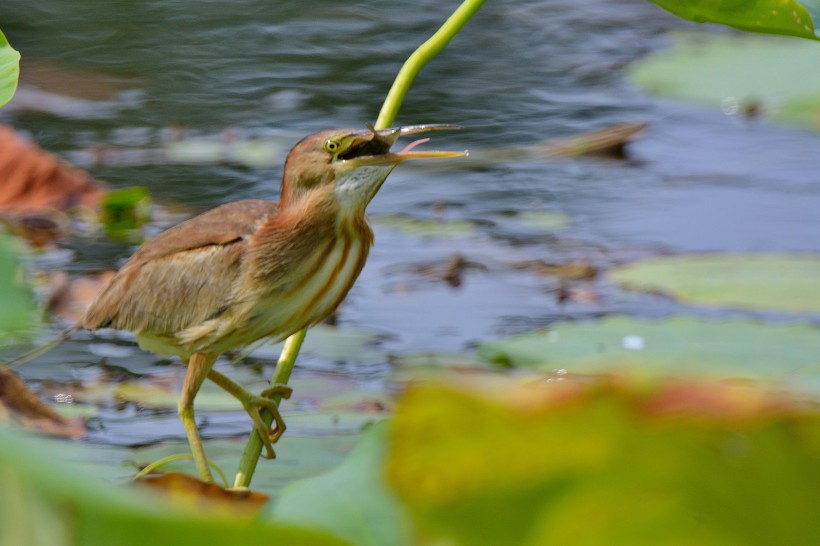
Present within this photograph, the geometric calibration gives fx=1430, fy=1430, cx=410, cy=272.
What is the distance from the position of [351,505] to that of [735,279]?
7.96 feet

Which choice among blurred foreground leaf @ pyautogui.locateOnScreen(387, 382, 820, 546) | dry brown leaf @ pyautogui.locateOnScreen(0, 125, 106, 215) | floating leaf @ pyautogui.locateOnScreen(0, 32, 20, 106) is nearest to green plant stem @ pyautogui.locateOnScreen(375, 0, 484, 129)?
floating leaf @ pyautogui.locateOnScreen(0, 32, 20, 106)

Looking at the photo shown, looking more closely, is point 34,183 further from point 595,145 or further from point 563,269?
point 595,145

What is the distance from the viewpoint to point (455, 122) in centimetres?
509

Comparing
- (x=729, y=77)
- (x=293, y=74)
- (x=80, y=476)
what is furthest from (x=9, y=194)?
(x=80, y=476)

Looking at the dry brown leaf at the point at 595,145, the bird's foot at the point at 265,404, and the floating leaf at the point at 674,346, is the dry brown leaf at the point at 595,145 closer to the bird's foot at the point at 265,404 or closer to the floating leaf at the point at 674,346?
the floating leaf at the point at 674,346

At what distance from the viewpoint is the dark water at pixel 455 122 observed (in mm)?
3535

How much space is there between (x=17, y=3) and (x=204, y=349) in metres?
5.29

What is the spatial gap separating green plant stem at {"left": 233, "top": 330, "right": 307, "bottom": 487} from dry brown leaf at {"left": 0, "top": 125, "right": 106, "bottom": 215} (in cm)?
206

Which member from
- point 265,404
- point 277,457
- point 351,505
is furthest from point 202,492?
point 277,457

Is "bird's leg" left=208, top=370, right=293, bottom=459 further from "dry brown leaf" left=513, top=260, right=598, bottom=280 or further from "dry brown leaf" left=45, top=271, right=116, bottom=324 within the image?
"dry brown leaf" left=513, top=260, right=598, bottom=280

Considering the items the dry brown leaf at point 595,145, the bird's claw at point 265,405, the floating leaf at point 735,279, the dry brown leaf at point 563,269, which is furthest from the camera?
the dry brown leaf at point 595,145

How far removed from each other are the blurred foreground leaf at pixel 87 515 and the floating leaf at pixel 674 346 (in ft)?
6.89

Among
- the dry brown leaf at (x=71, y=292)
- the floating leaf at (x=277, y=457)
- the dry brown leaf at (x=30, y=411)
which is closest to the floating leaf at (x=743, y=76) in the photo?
the dry brown leaf at (x=71, y=292)

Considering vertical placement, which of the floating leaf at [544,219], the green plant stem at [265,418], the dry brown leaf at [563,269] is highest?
the green plant stem at [265,418]
